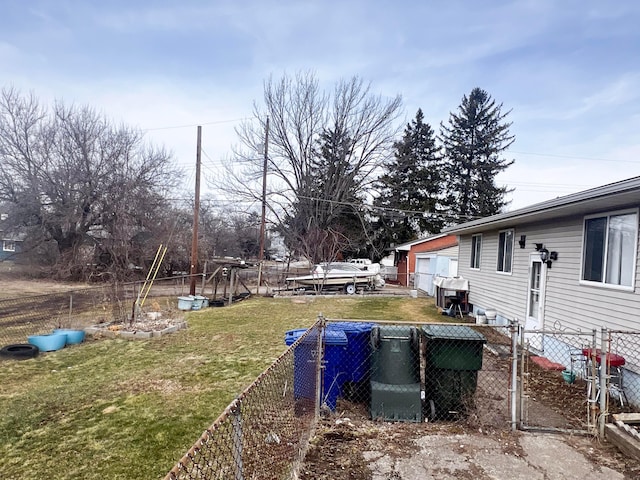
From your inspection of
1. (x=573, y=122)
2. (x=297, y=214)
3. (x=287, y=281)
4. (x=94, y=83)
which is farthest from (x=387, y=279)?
(x=94, y=83)

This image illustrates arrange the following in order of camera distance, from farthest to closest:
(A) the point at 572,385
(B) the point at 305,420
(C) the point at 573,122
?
1. (C) the point at 573,122
2. (A) the point at 572,385
3. (B) the point at 305,420

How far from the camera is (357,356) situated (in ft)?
13.6

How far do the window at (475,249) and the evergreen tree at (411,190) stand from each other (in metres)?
20.5

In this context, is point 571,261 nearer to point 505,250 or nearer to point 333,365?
point 505,250

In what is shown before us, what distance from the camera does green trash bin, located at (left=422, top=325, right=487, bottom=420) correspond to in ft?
12.9

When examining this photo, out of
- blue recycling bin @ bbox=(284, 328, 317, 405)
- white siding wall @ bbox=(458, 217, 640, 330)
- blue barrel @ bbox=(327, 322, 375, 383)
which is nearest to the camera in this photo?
blue recycling bin @ bbox=(284, 328, 317, 405)

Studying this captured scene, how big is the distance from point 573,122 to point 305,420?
67.9ft

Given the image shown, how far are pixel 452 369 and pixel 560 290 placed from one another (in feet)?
14.5

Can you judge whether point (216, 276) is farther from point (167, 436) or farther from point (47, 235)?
point (47, 235)

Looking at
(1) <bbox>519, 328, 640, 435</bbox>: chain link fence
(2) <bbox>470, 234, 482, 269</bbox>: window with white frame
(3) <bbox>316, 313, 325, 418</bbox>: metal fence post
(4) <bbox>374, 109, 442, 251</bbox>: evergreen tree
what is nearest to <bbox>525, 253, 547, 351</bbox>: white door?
(1) <bbox>519, 328, 640, 435</bbox>: chain link fence

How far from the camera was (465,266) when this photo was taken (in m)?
13.3

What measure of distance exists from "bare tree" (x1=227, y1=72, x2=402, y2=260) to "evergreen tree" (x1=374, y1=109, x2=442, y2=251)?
2993 mm

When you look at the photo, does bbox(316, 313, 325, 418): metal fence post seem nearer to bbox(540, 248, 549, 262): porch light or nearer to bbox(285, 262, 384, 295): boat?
bbox(540, 248, 549, 262): porch light

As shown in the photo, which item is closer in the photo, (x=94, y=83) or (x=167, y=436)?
(x=167, y=436)
